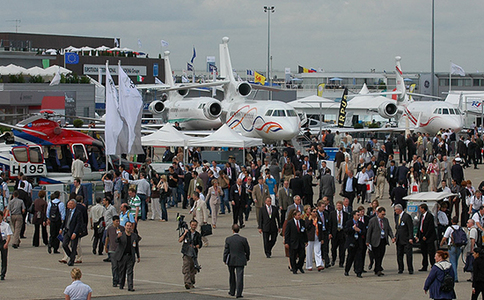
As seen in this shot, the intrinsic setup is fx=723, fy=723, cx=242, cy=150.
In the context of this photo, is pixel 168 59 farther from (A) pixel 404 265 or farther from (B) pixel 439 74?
(B) pixel 439 74

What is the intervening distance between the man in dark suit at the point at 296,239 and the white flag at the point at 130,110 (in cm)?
799

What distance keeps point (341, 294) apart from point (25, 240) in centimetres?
862

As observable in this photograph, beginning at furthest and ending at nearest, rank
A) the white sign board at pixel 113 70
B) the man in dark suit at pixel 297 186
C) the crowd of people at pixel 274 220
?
the white sign board at pixel 113 70 → the man in dark suit at pixel 297 186 → the crowd of people at pixel 274 220

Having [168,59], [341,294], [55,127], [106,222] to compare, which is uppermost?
[168,59]

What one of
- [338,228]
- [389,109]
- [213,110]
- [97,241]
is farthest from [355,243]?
[389,109]

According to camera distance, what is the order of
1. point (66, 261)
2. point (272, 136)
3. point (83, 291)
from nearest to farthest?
point (83, 291), point (66, 261), point (272, 136)

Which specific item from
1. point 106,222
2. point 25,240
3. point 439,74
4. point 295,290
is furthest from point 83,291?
point 439,74

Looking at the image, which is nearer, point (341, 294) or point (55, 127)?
point (341, 294)

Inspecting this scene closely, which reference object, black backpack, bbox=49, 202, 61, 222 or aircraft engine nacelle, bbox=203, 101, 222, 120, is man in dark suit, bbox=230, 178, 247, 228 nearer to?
black backpack, bbox=49, 202, 61, 222

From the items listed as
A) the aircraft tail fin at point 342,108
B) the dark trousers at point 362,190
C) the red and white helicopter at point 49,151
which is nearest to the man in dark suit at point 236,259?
the dark trousers at point 362,190

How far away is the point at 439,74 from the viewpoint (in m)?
89.9

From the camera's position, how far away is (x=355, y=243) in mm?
13547

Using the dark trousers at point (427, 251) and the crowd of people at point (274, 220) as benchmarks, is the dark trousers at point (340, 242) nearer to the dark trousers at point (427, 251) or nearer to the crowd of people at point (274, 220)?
the crowd of people at point (274, 220)

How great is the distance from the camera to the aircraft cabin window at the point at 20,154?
2273cm
